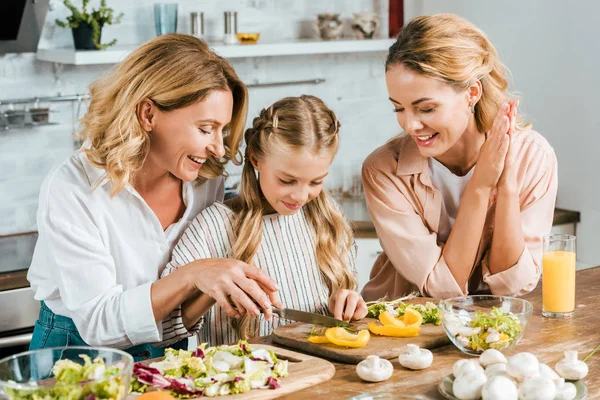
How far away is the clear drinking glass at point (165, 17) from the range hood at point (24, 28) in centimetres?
44

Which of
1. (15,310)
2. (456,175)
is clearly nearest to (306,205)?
(456,175)

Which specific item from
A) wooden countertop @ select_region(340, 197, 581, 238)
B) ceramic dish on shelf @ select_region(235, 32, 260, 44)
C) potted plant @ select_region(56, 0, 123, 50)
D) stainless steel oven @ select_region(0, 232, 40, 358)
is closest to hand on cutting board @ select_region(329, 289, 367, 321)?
stainless steel oven @ select_region(0, 232, 40, 358)

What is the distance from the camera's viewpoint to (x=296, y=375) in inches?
68.3

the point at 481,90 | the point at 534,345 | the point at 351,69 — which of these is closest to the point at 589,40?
the point at 351,69

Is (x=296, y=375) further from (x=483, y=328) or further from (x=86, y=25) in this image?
(x=86, y=25)

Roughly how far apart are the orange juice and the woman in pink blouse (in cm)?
16

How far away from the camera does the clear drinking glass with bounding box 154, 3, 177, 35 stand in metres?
3.62

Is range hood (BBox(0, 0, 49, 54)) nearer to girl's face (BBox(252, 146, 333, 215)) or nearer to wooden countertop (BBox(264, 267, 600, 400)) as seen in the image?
girl's face (BBox(252, 146, 333, 215))

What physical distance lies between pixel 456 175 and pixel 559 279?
1.61 ft

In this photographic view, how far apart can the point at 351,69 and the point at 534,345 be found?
8.90ft

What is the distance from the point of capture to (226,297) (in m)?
1.99

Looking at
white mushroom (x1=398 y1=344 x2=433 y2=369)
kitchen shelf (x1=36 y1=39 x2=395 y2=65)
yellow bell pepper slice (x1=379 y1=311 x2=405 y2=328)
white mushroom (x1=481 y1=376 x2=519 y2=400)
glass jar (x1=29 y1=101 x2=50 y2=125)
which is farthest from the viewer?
glass jar (x1=29 y1=101 x2=50 y2=125)

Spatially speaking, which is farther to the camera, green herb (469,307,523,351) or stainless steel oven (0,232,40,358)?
stainless steel oven (0,232,40,358)

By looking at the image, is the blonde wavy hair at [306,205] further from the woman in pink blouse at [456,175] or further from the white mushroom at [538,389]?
the white mushroom at [538,389]
